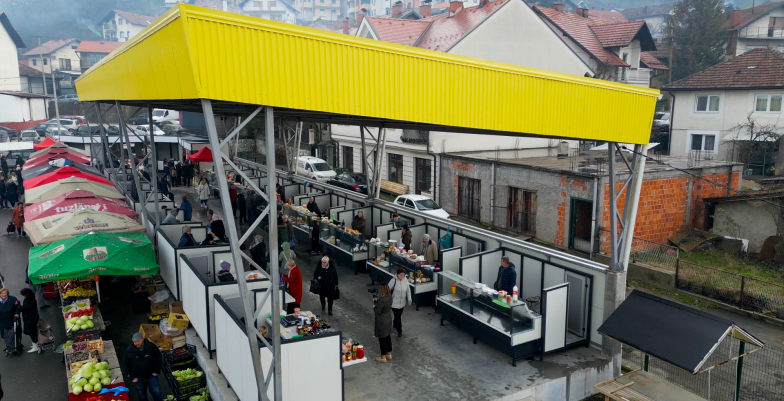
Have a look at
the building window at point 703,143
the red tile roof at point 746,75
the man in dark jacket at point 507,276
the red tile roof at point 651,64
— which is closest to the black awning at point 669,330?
the man in dark jacket at point 507,276

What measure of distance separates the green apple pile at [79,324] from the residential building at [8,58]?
6176 centimetres

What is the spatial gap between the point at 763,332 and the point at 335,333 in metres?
11.3

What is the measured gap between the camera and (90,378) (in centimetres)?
906

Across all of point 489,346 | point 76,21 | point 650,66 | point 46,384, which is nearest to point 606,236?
point 489,346

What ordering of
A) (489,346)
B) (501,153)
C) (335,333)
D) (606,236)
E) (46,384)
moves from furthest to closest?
(501,153)
(606,236)
(489,346)
(46,384)
(335,333)

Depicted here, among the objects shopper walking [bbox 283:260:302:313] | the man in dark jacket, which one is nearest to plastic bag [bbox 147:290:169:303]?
shopper walking [bbox 283:260:302:313]

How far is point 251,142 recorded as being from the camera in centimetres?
4881

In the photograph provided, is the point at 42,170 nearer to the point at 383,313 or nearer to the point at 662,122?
the point at 383,313

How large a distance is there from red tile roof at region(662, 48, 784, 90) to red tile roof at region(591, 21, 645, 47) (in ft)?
20.9

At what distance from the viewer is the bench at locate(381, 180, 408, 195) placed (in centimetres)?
3100

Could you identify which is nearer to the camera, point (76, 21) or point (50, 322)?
point (50, 322)

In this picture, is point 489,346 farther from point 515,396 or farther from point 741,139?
point 741,139

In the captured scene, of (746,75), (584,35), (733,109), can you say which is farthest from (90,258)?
(584,35)

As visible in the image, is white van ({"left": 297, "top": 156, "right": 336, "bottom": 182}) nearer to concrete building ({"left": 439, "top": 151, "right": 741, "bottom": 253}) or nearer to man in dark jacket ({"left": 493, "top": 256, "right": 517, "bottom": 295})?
concrete building ({"left": 439, "top": 151, "right": 741, "bottom": 253})
